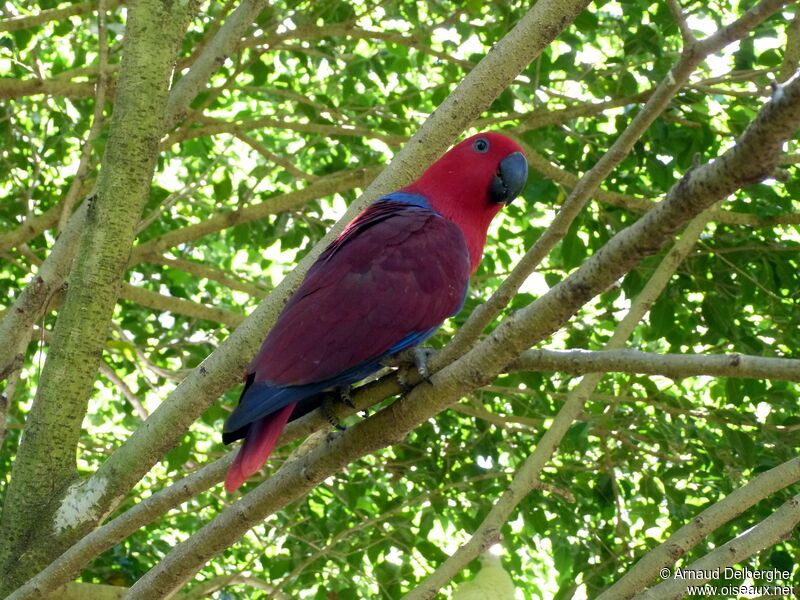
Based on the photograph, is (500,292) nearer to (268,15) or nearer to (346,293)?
(346,293)

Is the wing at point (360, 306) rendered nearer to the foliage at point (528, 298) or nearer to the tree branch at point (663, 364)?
the tree branch at point (663, 364)

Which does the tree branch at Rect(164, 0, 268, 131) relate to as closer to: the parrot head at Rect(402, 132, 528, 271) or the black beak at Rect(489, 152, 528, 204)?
the parrot head at Rect(402, 132, 528, 271)

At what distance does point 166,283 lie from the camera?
4.92m

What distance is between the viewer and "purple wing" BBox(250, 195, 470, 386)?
2.22 meters

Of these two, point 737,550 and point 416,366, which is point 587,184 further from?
point 737,550

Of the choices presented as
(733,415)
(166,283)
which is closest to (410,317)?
(733,415)

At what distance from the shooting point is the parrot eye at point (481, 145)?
10.5 feet

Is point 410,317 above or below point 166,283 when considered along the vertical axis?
below

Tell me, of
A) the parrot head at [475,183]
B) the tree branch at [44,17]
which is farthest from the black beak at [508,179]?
the tree branch at [44,17]

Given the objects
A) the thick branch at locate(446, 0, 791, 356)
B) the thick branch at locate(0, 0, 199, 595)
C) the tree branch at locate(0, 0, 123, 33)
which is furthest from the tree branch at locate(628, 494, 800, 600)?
the tree branch at locate(0, 0, 123, 33)

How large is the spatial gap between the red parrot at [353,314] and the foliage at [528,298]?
1149mm

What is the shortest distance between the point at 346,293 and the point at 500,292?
2.33 ft

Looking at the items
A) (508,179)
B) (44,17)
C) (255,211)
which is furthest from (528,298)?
(44,17)

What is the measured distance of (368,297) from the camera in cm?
233
